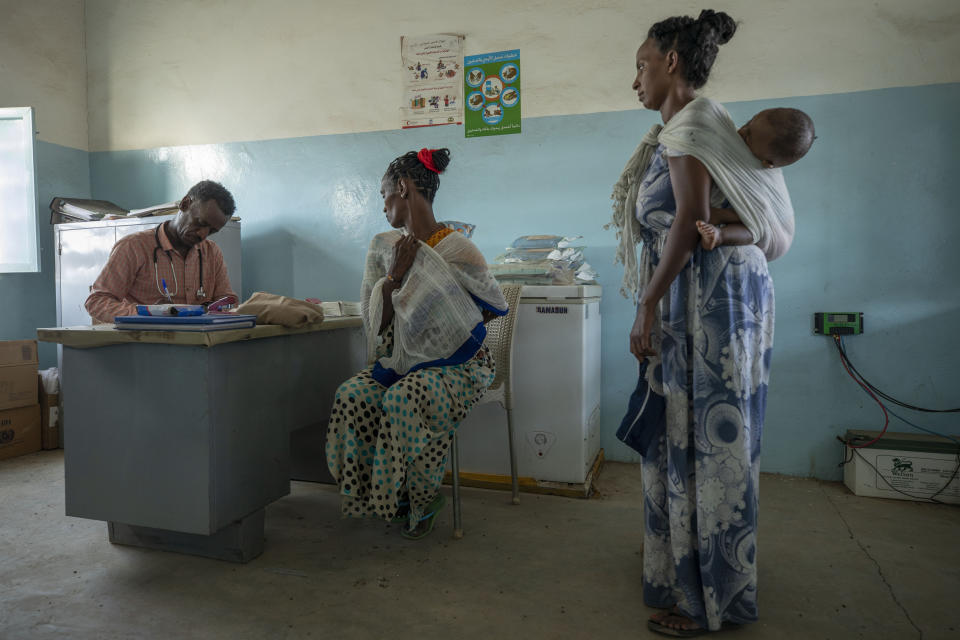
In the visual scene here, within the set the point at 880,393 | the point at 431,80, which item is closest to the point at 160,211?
the point at 431,80

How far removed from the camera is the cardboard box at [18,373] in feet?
10.2

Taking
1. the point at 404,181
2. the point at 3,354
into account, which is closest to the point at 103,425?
the point at 404,181

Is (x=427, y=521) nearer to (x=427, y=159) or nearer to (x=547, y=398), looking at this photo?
(x=547, y=398)

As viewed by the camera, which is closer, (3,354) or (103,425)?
(103,425)

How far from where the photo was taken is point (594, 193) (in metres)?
3.02

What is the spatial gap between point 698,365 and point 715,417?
0.14 m

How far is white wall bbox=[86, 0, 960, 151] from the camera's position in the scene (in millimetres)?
2635

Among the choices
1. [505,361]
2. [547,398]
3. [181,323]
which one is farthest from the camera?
[547,398]

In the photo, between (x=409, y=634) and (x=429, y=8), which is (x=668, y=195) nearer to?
(x=409, y=634)

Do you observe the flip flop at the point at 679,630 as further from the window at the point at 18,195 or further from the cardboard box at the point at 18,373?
the window at the point at 18,195

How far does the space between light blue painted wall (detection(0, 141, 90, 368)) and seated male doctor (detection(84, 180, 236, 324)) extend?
1833mm

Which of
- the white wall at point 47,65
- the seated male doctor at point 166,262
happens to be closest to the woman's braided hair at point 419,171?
the seated male doctor at point 166,262

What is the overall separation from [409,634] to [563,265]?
1744 millimetres

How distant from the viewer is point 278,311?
1920 millimetres
